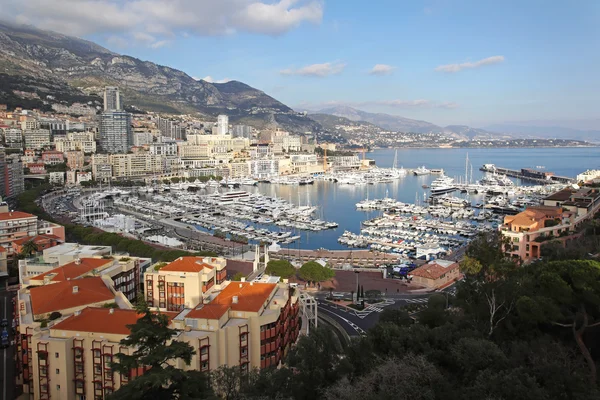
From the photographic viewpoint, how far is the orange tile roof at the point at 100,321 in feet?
23.2

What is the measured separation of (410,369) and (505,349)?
5.51 ft

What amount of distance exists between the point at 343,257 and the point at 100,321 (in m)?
11.1

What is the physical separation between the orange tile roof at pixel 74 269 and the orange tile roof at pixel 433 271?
8391 millimetres

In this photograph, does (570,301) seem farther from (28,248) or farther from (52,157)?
(52,157)

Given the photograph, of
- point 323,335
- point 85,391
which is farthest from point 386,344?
point 85,391

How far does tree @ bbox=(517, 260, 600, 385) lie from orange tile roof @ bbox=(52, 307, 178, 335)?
556 cm

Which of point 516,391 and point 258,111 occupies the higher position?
point 258,111

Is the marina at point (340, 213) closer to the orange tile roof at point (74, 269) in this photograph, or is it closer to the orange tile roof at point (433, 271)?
the orange tile roof at point (433, 271)

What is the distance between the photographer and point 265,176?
50.0 metres

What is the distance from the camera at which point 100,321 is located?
7230 millimetres

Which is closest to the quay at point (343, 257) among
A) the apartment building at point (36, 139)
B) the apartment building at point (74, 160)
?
the apartment building at point (74, 160)

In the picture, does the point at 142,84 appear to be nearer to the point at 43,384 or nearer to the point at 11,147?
the point at 11,147

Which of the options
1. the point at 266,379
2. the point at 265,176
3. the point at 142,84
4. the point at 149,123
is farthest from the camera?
the point at 142,84

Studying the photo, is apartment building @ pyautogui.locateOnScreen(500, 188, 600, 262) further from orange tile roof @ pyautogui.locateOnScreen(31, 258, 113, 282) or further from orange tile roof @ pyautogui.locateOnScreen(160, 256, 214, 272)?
orange tile roof @ pyautogui.locateOnScreen(31, 258, 113, 282)
